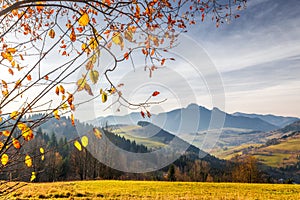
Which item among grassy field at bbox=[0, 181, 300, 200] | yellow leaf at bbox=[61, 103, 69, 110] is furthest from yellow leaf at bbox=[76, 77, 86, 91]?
grassy field at bbox=[0, 181, 300, 200]

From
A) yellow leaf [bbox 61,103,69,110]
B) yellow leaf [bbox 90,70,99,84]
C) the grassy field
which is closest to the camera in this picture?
yellow leaf [bbox 90,70,99,84]

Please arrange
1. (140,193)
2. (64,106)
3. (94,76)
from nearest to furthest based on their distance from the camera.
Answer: (94,76), (64,106), (140,193)

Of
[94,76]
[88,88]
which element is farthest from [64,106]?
[94,76]

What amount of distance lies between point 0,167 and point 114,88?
45.2 inches

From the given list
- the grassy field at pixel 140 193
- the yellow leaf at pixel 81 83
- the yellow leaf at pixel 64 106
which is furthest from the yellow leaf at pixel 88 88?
the grassy field at pixel 140 193

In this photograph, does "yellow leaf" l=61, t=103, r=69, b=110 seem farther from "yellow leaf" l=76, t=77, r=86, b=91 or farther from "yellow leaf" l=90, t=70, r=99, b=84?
"yellow leaf" l=90, t=70, r=99, b=84

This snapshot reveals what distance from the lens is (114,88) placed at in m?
1.94

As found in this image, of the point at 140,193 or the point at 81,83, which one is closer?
the point at 81,83

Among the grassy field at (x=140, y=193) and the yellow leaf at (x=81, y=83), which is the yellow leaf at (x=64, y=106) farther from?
the grassy field at (x=140, y=193)

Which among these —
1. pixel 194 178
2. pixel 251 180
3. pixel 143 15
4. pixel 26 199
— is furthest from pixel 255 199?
pixel 194 178

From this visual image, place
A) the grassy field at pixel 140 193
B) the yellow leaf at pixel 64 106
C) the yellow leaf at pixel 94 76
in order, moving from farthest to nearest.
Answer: the grassy field at pixel 140 193 < the yellow leaf at pixel 64 106 < the yellow leaf at pixel 94 76

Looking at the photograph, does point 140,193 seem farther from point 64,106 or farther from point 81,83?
point 81,83

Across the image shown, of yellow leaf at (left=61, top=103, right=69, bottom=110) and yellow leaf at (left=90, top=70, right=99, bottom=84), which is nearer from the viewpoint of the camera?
yellow leaf at (left=90, top=70, right=99, bottom=84)

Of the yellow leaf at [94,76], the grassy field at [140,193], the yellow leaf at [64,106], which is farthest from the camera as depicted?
the grassy field at [140,193]
